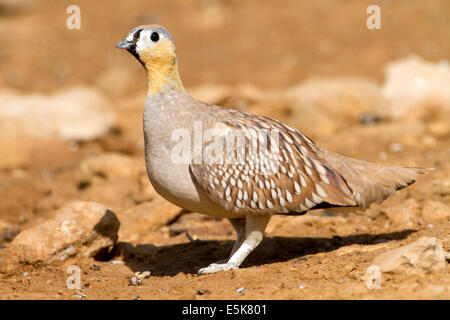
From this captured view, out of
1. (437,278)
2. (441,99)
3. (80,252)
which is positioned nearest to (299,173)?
(437,278)

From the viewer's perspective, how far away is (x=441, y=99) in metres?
13.4

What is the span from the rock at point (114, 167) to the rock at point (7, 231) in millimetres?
1979

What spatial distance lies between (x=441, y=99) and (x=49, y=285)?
9.49 meters

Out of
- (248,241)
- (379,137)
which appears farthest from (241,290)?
(379,137)

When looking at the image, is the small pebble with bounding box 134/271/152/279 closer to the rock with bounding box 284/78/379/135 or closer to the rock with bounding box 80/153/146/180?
the rock with bounding box 80/153/146/180

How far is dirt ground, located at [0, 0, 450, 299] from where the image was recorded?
6320 mm

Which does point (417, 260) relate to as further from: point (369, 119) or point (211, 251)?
point (369, 119)

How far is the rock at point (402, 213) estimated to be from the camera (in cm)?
802

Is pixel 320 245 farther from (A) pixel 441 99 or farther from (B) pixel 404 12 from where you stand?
(B) pixel 404 12

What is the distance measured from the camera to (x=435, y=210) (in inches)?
318

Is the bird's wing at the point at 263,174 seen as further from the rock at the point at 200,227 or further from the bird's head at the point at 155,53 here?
the rock at the point at 200,227

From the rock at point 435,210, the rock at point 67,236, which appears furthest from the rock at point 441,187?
the rock at point 67,236

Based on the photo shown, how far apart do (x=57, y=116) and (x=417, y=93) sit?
25.5 feet

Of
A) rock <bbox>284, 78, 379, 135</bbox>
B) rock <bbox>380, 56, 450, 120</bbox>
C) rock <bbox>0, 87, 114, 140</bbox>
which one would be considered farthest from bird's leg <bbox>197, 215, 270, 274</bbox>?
rock <bbox>0, 87, 114, 140</bbox>
